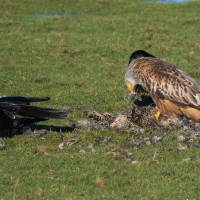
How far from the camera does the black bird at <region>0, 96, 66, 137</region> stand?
28.8ft

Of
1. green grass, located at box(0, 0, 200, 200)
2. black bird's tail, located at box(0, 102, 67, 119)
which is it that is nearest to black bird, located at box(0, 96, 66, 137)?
black bird's tail, located at box(0, 102, 67, 119)

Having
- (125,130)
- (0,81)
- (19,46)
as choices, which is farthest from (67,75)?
(125,130)

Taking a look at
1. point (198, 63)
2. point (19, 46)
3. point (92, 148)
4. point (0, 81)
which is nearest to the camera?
point (92, 148)

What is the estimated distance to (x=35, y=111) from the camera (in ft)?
28.9

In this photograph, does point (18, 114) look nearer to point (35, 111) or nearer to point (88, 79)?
point (35, 111)

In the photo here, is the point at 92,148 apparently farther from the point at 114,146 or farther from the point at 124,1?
the point at 124,1

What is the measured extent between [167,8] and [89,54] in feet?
20.4

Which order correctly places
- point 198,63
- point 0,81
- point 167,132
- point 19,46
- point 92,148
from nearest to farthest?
point 92,148 → point 167,132 → point 0,81 → point 198,63 → point 19,46

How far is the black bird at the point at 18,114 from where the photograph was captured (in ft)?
28.8

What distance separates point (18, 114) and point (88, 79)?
4.35 metres

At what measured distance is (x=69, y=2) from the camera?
2180 cm

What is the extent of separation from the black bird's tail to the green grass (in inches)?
14.2

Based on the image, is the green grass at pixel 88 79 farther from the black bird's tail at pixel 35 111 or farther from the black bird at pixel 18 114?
the black bird's tail at pixel 35 111

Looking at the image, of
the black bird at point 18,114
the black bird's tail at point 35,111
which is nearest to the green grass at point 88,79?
the black bird at point 18,114
